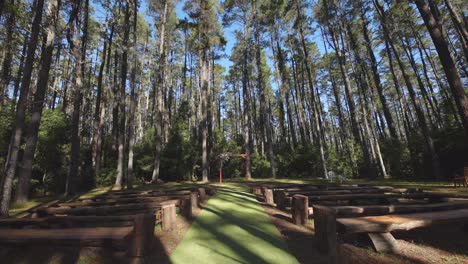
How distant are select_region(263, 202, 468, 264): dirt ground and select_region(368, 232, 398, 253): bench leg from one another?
0.28 ft

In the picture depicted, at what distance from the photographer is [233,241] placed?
4.14 meters

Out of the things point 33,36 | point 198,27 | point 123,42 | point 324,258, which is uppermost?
point 198,27

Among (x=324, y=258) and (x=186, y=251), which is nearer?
(x=324, y=258)

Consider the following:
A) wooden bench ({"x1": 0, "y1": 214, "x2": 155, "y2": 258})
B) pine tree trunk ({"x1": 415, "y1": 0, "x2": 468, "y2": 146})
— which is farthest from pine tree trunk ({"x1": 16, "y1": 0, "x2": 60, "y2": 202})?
pine tree trunk ({"x1": 415, "y1": 0, "x2": 468, "y2": 146})

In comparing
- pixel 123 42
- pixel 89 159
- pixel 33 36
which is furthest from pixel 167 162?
pixel 33 36

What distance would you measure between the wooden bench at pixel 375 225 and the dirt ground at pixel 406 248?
5.6 inches

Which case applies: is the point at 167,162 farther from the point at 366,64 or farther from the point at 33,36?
the point at 366,64

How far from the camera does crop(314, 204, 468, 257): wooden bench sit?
3.10m

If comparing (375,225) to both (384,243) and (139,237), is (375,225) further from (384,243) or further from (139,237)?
(139,237)

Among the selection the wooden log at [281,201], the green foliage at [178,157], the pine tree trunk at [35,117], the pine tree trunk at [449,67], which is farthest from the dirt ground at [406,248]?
the green foliage at [178,157]

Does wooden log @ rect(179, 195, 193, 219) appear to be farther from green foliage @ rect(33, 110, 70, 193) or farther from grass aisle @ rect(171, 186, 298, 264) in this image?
green foliage @ rect(33, 110, 70, 193)

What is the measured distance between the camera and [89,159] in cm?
1741

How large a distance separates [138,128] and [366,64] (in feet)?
108

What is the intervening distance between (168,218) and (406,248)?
13.7ft
